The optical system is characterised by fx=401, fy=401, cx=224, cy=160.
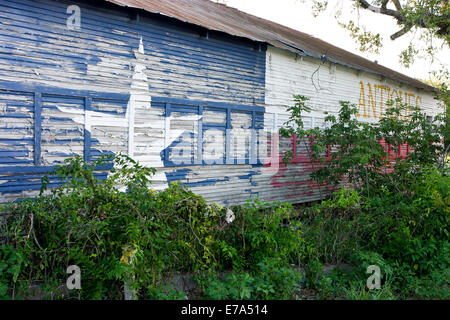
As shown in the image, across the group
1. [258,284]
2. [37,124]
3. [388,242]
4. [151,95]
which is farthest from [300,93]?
[258,284]

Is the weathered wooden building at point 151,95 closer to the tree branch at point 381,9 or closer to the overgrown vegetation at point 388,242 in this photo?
the overgrown vegetation at point 388,242

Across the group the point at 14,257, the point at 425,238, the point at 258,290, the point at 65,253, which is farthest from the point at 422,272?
the point at 14,257

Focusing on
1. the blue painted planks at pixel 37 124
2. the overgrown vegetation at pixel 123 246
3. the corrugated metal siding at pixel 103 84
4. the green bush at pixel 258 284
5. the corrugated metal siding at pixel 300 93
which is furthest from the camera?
the corrugated metal siding at pixel 300 93

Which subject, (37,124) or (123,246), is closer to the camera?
(123,246)

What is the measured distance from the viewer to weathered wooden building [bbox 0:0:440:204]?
655cm

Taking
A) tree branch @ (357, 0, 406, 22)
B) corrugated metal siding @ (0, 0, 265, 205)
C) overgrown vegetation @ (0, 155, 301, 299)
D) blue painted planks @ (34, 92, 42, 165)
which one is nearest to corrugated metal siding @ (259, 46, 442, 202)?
corrugated metal siding @ (0, 0, 265, 205)

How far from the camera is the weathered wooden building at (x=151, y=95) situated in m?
6.55

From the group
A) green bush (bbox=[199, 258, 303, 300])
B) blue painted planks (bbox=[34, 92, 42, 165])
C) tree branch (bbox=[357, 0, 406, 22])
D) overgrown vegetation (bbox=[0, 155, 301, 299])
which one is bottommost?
green bush (bbox=[199, 258, 303, 300])

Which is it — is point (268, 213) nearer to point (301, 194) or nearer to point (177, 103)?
point (177, 103)

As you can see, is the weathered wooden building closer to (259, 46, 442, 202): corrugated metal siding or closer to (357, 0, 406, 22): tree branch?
(259, 46, 442, 202): corrugated metal siding

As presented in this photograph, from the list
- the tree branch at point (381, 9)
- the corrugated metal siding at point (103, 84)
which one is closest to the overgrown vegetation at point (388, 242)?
the corrugated metal siding at point (103, 84)

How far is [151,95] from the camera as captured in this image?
8.21m

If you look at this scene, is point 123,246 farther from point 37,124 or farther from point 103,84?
point 103,84

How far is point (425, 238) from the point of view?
6461 mm
